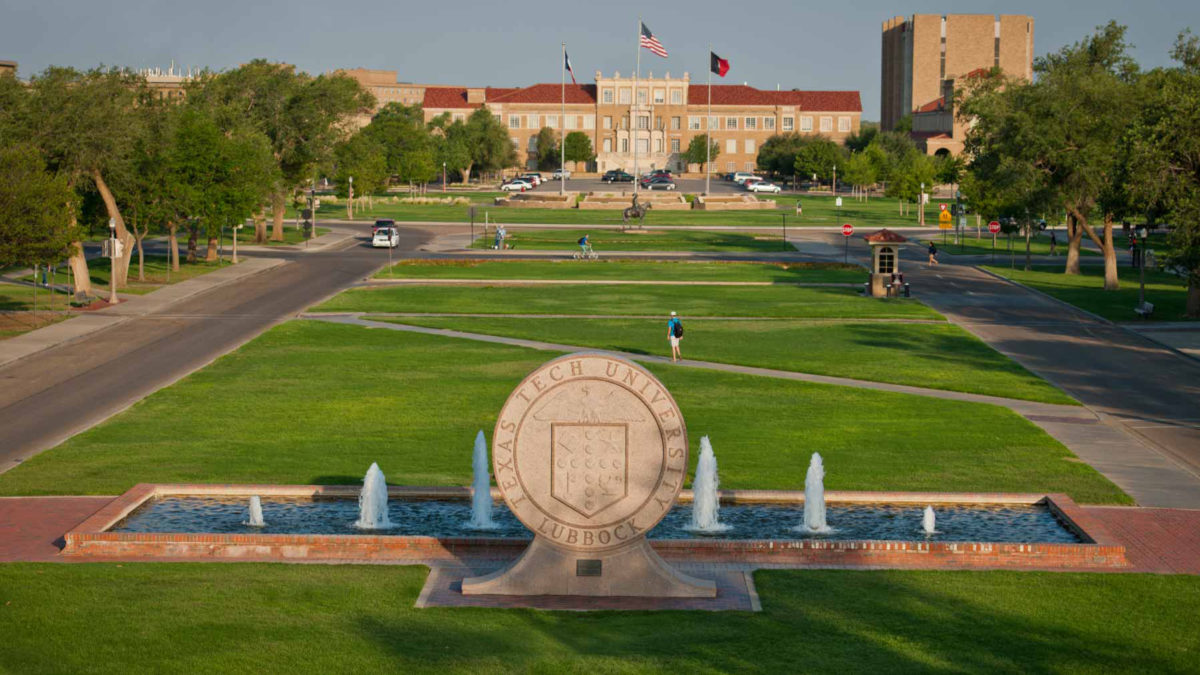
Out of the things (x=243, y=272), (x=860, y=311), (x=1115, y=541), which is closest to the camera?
(x=1115, y=541)

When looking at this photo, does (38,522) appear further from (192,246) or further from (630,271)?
(192,246)

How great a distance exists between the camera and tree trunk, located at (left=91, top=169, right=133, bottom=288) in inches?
2053

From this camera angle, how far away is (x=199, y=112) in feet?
209

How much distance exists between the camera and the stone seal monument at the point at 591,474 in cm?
1484

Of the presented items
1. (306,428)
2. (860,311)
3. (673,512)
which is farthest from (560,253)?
(673,512)

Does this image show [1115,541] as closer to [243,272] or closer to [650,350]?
[650,350]

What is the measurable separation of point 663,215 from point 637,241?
29749mm

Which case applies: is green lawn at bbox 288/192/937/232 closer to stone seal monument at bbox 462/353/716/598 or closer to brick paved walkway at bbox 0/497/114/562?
brick paved walkway at bbox 0/497/114/562

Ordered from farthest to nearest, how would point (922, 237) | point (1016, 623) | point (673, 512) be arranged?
point (922, 237) < point (673, 512) < point (1016, 623)

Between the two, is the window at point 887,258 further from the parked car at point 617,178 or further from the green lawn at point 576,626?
the parked car at point 617,178

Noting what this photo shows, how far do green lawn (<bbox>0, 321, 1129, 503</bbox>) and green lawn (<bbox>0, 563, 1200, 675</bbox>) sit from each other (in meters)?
5.93

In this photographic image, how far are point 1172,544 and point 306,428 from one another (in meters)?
16.6

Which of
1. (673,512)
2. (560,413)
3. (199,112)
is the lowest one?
(673,512)

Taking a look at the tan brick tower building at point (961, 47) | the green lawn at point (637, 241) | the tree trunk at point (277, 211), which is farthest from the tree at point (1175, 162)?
the tan brick tower building at point (961, 47)
